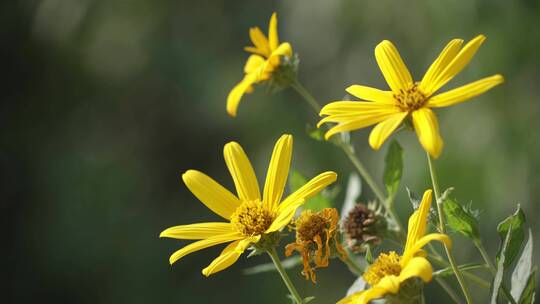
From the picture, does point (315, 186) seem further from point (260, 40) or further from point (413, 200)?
point (260, 40)

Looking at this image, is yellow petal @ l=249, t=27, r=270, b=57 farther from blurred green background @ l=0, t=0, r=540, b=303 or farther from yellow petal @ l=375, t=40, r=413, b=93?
blurred green background @ l=0, t=0, r=540, b=303

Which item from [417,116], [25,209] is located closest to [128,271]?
[25,209]

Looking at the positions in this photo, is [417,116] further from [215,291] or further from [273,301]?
[215,291]

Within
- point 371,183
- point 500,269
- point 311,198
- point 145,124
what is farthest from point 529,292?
point 145,124

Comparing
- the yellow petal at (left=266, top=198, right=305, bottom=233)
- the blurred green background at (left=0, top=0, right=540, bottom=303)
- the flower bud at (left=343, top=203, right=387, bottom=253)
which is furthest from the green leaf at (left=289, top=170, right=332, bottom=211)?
the blurred green background at (left=0, top=0, right=540, bottom=303)

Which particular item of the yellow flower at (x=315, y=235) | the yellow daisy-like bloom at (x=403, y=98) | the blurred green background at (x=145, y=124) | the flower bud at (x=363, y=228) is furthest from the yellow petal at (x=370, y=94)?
the blurred green background at (x=145, y=124)
